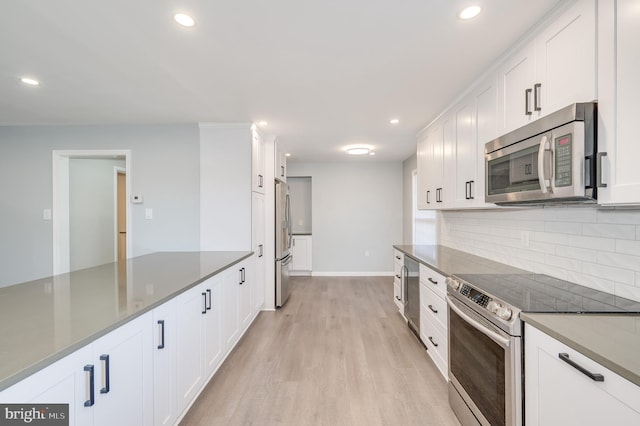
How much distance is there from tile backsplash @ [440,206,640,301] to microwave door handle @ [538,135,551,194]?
0.42 m

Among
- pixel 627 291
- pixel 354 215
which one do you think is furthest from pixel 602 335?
pixel 354 215

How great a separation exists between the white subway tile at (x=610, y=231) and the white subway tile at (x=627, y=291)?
0.76 feet

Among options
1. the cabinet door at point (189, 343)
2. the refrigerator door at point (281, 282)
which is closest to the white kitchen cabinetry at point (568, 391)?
the cabinet door at point (189, 343)

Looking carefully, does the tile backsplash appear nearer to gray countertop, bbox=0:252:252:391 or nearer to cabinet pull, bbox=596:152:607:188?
cabinet pull, bbox=596:152:607:188

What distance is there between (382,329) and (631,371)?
9.22ft

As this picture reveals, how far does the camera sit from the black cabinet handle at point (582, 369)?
0.91 metres

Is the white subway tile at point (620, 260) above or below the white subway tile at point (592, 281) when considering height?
above

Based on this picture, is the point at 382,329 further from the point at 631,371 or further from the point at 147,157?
the point at 147,157

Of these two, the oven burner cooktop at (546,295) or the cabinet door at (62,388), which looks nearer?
the cabinet door at (62,388)

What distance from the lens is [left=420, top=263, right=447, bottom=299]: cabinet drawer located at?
2.30m

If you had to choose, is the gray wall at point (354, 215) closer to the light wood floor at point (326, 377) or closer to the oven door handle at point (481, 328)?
the light wood floor at point (326, 377)

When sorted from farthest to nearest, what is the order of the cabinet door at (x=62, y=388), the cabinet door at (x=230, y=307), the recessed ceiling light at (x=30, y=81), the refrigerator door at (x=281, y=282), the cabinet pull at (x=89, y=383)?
the refrigerator door at (x=281, y=282)
the cabinet door at (x=230, y=307)
the recessed ceiling light at (x=30, y=81)
the cabinet pull at (x=89, y=383)
the cabinet door at (x=62, y=388)

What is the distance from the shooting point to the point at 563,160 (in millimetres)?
1362

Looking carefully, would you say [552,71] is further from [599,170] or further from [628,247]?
[628,247]
